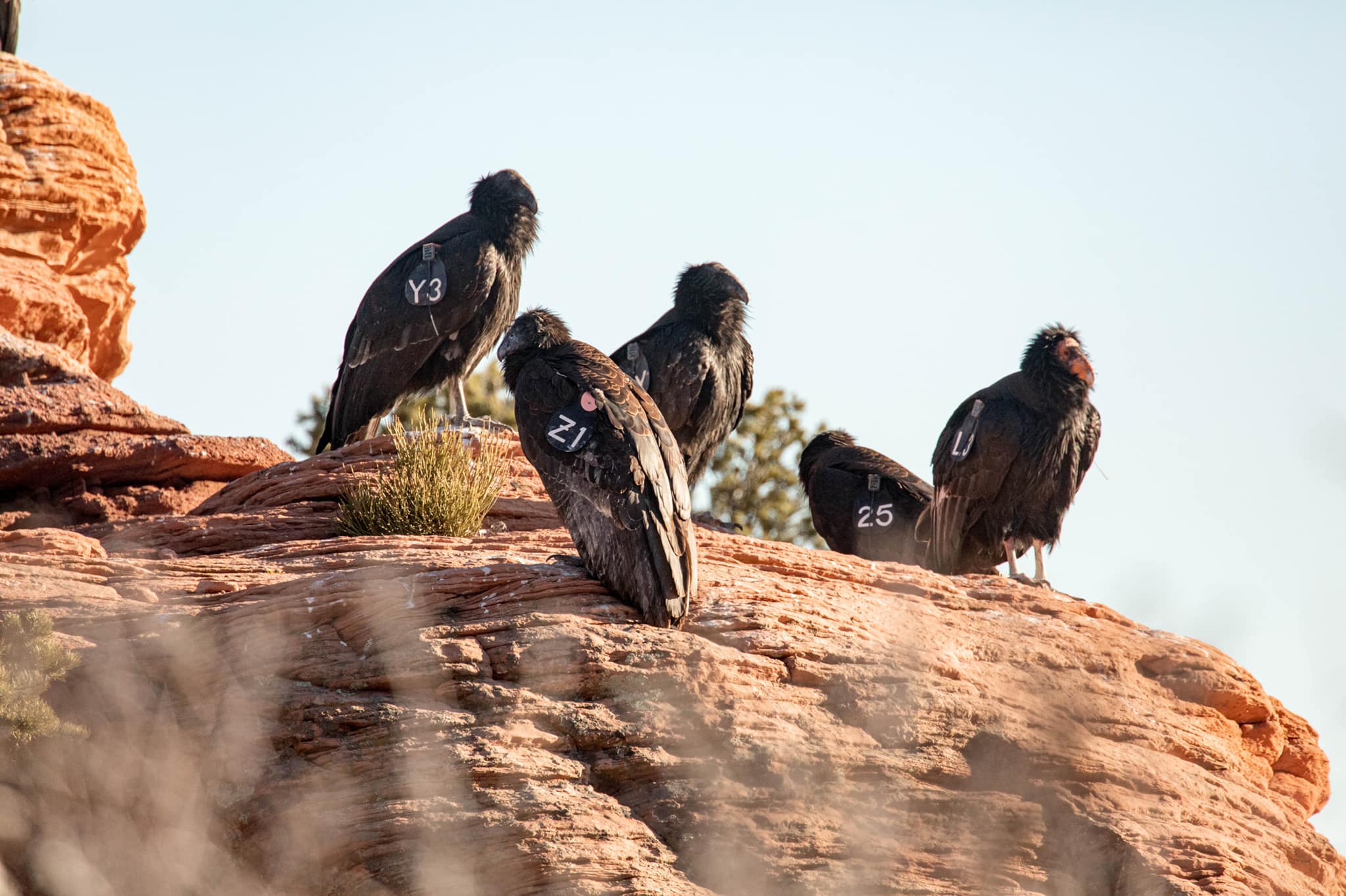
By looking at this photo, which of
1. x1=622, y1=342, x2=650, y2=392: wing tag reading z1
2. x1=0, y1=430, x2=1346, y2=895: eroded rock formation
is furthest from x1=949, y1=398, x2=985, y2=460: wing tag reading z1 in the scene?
x1=622, y1=342, x2=650, y2=392: wing tag reading z1

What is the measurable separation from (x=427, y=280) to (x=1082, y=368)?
5.90m

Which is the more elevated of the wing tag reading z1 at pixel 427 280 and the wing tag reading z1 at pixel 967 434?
the wing tag reading z1 at pixel 427 280

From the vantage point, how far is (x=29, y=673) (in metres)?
6.88

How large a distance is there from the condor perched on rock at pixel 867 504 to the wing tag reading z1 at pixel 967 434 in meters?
1.51

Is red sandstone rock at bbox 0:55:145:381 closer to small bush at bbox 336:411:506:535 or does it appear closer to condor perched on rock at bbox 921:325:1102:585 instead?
small bush at bbox 336:411:506:535

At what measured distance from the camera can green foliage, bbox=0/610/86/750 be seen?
6.65 metres

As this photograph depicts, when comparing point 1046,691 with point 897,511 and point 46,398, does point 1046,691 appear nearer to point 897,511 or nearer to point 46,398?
point 897,511

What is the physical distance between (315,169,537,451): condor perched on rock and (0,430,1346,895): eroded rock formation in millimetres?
4078

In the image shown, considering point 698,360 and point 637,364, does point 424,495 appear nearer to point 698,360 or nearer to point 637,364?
point 637,364

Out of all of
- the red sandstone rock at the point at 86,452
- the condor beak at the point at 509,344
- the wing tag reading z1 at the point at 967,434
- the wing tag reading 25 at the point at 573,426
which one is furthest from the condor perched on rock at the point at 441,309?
the wing tag reading 25 at the point at 573,426

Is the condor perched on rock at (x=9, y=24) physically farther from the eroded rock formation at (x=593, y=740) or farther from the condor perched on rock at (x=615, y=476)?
the condor perched on rock at (x=615, y=476)

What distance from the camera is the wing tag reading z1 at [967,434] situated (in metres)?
11.8

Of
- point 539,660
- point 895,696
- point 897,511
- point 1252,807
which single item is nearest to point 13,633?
point 539,660

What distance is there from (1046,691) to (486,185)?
24.8ft
